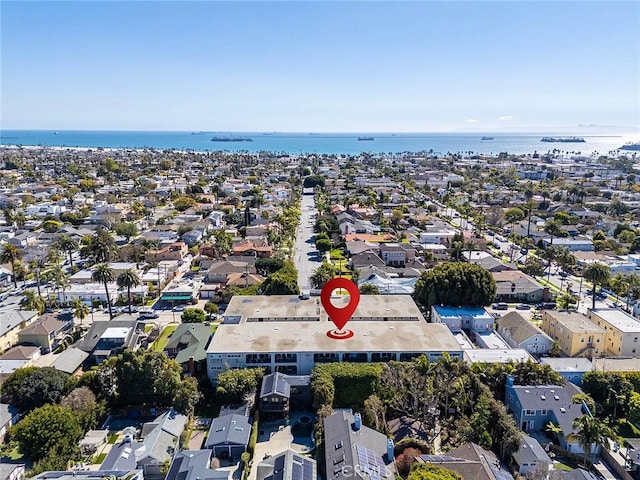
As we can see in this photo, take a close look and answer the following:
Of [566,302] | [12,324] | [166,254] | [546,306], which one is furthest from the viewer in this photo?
[166,254]

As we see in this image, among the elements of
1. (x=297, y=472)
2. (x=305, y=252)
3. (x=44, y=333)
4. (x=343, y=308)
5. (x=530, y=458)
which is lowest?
(x=305, y=252)

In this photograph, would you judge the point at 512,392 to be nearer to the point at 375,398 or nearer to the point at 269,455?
the point at 375,398

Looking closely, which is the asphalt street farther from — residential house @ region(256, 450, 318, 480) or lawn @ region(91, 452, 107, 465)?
lawn @ region(91, 452, 107, 465)

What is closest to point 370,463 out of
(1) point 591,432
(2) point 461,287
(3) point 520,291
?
(1) point 591,432

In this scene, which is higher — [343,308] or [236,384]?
[343,308]

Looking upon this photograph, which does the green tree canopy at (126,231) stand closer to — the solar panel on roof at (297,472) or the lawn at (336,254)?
the lawn at (336,254)

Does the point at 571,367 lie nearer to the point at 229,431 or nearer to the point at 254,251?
the point at 229,431
